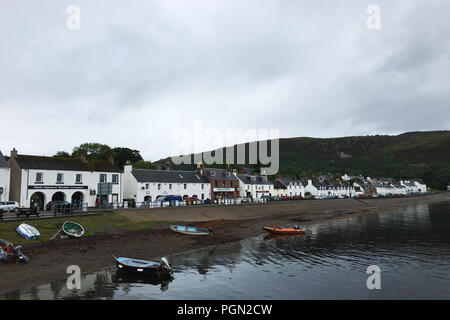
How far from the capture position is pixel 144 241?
36.5m

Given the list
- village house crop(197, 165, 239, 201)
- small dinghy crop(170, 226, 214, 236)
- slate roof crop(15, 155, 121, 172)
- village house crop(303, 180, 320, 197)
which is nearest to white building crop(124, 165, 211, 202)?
village house crop(197, 165, 239, 201)

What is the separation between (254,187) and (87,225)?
63.2 meters

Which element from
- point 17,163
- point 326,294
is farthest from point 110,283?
point 17,163

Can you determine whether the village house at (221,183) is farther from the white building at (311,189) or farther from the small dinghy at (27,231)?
the small dinghy at (27,231)

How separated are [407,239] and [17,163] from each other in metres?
60.6

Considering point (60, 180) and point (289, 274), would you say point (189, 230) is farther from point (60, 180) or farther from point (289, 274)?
point (60, 180)

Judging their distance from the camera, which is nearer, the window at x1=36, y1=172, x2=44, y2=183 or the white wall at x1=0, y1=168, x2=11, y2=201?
the white wall at x1=0, y1=168, x2=11, y2=201

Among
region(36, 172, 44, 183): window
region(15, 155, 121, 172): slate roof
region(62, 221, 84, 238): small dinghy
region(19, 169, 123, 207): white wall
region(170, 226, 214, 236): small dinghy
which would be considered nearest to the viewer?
region(62, 221, 84, 238): small dinghy

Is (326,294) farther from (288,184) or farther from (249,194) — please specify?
(288,184)

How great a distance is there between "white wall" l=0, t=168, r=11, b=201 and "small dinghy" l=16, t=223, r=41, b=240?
1935cm

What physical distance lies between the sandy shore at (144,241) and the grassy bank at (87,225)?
1017 mm

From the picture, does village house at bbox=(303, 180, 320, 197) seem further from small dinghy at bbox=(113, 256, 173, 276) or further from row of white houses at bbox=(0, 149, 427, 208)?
small dinghy at bbox=(113, 256, 173, 276)

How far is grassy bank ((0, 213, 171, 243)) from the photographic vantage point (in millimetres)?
30444
